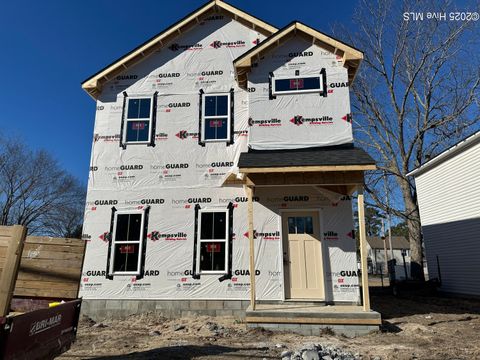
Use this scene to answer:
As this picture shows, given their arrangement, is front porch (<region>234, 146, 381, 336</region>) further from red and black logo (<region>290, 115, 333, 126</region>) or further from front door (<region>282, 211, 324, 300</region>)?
red and black logo (<region>290, 115, 333, 126</region>)

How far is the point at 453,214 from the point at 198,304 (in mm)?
12009

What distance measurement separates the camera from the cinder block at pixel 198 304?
9.25 metres

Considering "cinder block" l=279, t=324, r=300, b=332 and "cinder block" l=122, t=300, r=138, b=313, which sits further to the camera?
"cinder block" l=122, t=300, r=138, b=313

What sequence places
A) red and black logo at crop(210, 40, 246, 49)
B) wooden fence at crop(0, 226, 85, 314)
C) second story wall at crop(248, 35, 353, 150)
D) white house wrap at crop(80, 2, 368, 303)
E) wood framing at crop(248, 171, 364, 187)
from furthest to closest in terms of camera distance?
red and black logo at crop(210, 40, 246, 49) → second story wall at crop(248, 35, 353, 150) → white house wrap at crop(80, 2, 368, 303) → wood framing at crop(248, 171, 364, 187) → wooden fence at crop(0, 226, 85, 314)

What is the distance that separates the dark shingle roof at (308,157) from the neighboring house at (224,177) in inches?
2.0

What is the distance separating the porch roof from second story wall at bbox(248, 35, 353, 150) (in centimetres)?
68

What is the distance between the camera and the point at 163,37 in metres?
11.4

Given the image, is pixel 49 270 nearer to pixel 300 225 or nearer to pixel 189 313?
pixel 189 313

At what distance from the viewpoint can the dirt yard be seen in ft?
19.3

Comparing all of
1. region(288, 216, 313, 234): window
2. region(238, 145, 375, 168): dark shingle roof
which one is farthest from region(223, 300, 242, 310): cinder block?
region(238, 145, 375, 168): dark shingle roof

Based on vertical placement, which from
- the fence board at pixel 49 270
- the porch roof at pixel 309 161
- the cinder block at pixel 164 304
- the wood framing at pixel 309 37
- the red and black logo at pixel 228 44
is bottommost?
the cinder block at pixel 164 304

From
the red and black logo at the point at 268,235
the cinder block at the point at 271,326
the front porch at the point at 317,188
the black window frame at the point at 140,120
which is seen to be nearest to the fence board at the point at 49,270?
the front porch at the point at 317,188

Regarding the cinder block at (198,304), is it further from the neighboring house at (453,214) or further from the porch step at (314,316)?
the neighboring house at (453,214)

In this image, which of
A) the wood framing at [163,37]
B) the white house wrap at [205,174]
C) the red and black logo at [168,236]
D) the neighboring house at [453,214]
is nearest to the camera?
the white house wrap at [205,174]
